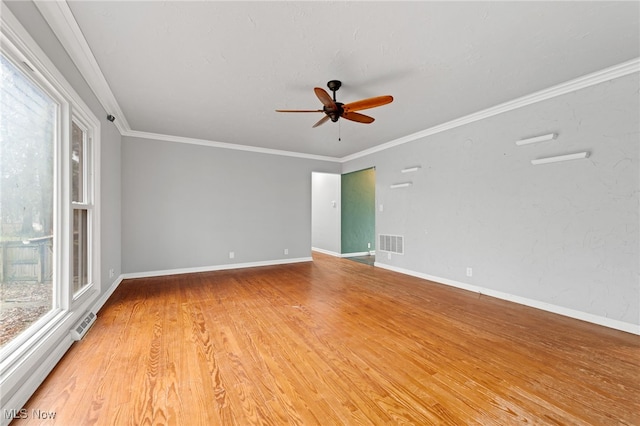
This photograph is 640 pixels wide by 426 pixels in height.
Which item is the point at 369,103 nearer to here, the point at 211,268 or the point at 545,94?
the point at 545,94

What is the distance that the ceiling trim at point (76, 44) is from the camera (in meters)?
1.77

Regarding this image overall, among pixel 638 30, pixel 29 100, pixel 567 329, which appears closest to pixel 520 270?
pixel 567 329

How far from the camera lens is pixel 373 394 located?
1.62 meters

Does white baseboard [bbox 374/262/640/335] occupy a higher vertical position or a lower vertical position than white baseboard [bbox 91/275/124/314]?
lower

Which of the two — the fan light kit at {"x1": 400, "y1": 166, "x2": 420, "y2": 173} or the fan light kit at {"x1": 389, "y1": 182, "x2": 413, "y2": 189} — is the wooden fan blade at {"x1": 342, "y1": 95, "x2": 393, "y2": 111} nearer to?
the fan light kit at {"x1": 400, "y1": 166, "x2": 420, "y2": 173}

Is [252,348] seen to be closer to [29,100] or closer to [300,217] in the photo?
[29,100]

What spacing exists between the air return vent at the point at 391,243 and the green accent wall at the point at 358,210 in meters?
1.54

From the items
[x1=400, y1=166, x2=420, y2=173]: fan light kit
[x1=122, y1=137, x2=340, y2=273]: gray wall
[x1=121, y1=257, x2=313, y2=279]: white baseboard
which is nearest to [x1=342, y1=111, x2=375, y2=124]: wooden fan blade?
[x1=400, y1=166, x2=420, y2=173]: fan light kit

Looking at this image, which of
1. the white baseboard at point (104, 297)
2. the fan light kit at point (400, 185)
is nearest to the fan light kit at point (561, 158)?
the fan light kit at point (400, 185)

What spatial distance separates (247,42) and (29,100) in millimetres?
1563

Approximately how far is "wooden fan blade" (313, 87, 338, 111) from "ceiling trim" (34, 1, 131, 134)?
183 cm

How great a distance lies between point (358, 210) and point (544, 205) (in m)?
4.20

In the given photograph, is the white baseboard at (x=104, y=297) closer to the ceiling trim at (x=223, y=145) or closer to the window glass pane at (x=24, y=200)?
the window glass pane at (x=24, y=200)
